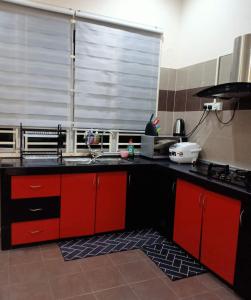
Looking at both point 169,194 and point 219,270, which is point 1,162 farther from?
point 219,270

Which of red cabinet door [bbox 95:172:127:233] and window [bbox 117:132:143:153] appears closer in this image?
red cabinet door [bbox 95:172:127:233]

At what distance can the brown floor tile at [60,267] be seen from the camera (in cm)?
215

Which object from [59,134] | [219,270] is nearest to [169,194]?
[219,270]

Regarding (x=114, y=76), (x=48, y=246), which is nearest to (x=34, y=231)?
(x=48, y=246)

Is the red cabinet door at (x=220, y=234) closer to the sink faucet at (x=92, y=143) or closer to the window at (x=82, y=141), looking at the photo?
the sink faucet at (x=92, y=143)

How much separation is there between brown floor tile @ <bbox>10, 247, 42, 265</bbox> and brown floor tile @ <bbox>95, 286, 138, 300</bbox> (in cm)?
71

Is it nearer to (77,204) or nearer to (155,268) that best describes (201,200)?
(155,268)

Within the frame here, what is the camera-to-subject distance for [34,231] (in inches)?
99.4

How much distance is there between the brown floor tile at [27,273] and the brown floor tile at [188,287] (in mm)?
1013

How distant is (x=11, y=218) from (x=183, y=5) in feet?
10.5

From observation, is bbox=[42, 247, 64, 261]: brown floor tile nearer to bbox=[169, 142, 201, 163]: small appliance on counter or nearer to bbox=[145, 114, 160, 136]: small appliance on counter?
bbox=[169, 142, 201, 163]: small appliance on counter

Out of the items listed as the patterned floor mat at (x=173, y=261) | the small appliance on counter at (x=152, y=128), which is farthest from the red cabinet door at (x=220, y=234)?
the small appliance on counter at (x=152, y=128)

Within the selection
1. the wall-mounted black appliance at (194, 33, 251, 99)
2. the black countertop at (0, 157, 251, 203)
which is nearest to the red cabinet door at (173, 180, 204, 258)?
the black countertop at (0, 157, 251, 203)

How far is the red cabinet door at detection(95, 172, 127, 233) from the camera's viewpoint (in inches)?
108
